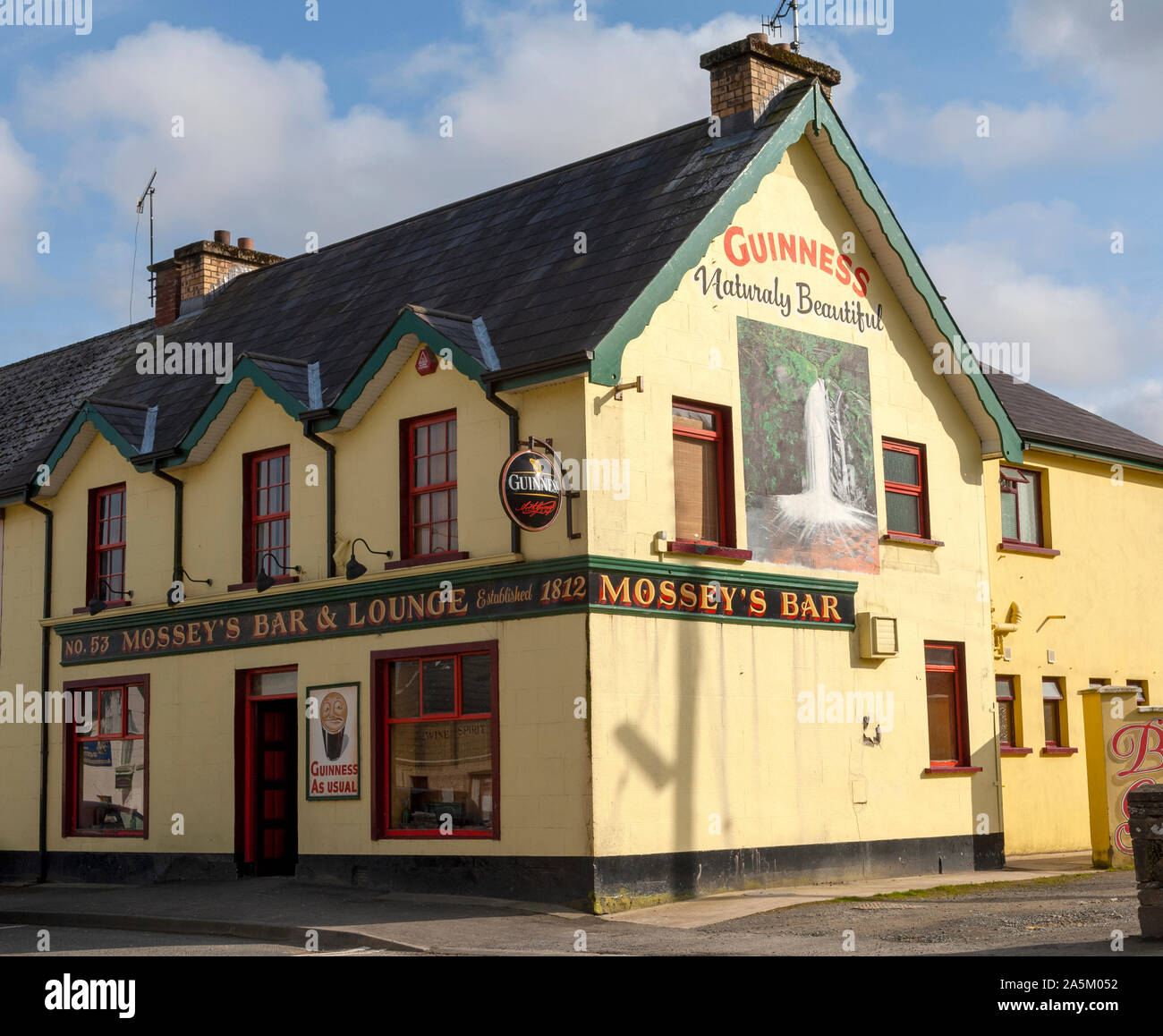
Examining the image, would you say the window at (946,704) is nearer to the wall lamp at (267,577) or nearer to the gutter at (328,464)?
the gutter at (328,464)

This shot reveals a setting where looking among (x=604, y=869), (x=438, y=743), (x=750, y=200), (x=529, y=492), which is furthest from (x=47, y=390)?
(x=604, y=869)

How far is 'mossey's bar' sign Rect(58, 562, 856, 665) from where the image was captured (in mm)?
16516

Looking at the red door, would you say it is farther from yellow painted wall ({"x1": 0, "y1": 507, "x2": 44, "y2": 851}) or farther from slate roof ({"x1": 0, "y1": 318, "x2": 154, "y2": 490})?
slate roof ({"x1": 0, "y1": 318, "x2": 154, "y2": 490})

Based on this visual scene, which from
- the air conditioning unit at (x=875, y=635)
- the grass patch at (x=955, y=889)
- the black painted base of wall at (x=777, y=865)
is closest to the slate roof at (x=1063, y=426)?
the air conditioning unit at (x=875, y=635)

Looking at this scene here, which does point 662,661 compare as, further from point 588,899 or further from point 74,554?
point 74,554

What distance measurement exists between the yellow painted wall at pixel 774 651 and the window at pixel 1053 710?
12.5 ft

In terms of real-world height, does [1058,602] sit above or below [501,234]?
below

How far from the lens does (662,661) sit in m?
16.9

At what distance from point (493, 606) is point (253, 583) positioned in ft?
14.8

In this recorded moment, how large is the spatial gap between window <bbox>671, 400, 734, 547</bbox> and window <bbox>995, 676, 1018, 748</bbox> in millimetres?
8138

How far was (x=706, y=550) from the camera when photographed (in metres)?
17.4

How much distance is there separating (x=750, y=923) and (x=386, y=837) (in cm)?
512

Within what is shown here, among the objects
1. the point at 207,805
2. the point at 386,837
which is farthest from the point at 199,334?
the point at 386,837

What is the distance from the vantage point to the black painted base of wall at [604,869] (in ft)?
52.6
